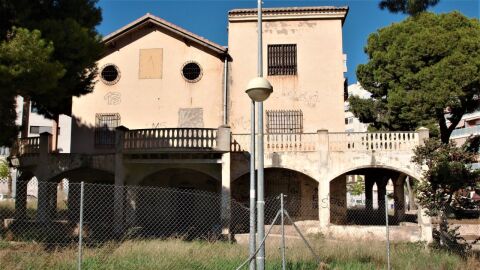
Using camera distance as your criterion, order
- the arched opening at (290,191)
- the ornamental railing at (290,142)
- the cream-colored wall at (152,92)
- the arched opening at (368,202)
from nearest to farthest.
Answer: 1. the ornamental railing at (290,142)
2. the arched opening at (368,202)
3. the arched opening at (290,191)
4. the cream-colored wall at (152,92)

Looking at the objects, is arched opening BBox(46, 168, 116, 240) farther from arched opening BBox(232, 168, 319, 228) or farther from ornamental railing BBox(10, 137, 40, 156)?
arched opening BBox(232, 168, 319, 228)

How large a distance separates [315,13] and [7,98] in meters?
14.2

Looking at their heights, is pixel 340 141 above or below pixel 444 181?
above

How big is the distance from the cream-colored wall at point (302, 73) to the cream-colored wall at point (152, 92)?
0.93m

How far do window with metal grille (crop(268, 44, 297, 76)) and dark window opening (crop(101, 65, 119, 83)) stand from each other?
287 inches

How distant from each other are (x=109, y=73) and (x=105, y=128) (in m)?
2.67

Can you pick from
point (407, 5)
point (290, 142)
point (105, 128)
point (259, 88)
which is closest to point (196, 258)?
point (259, 88)

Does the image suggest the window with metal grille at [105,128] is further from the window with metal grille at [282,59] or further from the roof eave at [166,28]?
the window with metal grille at [282,59]

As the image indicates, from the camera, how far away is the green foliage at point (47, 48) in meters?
10.6

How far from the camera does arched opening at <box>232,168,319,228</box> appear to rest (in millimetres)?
20516

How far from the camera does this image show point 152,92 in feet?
71.6

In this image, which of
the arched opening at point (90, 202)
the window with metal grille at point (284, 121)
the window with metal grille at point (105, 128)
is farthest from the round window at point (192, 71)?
the arched opening at point (90, 202)

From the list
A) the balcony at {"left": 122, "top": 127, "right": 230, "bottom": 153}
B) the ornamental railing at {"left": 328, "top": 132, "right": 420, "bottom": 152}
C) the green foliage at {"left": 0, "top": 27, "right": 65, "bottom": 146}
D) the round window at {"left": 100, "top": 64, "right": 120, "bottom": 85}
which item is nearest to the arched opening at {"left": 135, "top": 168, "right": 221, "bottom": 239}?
the balcony at {"left": 122, "top": 127, "right": 230, "bottom": 153}

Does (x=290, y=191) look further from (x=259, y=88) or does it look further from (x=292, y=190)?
(x=259, y=88)
